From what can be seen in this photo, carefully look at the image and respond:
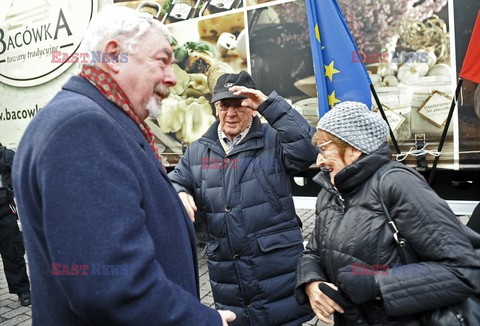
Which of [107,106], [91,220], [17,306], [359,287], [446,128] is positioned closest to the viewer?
[91,220]

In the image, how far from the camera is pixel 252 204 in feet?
7.29

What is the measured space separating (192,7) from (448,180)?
3.13 metres

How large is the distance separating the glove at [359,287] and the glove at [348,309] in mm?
68

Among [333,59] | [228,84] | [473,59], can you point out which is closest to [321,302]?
[228,84]

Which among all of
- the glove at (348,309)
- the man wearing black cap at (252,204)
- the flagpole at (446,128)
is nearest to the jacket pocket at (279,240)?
the man wearing black cap at (252,204)

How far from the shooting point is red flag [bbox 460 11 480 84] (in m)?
2.74

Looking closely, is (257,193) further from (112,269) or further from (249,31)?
(249,31)

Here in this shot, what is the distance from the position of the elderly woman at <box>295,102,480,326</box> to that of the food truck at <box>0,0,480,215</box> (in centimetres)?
176

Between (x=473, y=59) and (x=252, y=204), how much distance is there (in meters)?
2.00

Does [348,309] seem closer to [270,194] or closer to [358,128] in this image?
[358,128]

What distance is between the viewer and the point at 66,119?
3.14 feet

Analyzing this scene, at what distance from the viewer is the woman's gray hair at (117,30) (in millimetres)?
1177

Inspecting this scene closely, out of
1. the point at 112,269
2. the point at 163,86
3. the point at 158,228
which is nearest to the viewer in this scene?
the point at 112,269

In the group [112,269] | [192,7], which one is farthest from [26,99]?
[112,269]
